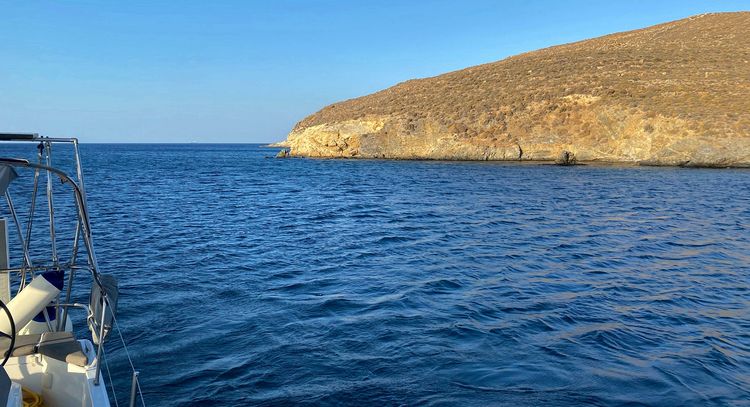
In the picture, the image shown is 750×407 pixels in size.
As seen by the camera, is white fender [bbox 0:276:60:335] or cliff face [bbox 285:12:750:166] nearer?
white fender [bbox 0:276:60:335]

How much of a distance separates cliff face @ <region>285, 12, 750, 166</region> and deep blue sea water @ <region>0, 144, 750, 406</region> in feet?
120

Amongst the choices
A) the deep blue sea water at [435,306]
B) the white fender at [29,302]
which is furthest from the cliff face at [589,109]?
the white fender at [29,302]

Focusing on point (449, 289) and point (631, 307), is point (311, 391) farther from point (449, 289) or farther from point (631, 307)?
point (631, 307)

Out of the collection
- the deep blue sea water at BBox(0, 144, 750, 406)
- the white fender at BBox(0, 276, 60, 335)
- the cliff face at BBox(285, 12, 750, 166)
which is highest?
the cliff face at BBox(285, 12, 750, 166)

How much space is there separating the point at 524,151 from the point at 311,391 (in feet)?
207

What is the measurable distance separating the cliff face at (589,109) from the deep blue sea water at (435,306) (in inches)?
1434

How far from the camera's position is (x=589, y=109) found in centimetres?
6431

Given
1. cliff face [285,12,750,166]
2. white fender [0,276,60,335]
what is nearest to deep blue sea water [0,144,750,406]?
white fender [0,276,60,335]

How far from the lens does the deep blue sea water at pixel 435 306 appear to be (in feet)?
25.5

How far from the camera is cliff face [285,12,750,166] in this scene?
56.7 m

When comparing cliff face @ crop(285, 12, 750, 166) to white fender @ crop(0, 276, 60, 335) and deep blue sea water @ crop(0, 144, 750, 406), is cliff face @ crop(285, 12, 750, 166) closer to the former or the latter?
deep blue sea water @ crop(0, 144, 750, 406)

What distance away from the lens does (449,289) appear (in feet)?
42.0

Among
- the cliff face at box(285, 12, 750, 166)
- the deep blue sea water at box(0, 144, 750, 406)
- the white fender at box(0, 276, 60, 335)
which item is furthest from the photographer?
the cliff face at box(285, 12, 750, 166)

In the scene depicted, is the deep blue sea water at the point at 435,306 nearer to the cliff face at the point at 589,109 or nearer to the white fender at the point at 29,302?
the white fender at the point at 29,302
